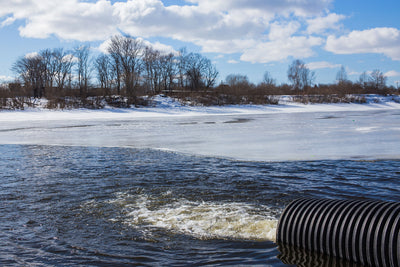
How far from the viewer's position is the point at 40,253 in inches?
163

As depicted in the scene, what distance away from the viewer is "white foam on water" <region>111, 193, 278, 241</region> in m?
4.76

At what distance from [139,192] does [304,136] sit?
31.5 feet

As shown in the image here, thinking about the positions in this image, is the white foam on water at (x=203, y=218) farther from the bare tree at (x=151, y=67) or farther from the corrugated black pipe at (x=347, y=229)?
the bare tree at (x=151, y=67)

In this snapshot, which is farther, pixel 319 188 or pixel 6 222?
pixel 319 188

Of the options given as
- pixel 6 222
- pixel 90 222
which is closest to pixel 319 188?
pixel 90 222

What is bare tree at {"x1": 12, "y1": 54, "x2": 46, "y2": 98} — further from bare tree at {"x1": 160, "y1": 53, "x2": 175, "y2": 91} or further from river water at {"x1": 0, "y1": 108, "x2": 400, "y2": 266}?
river water at {"x1": 0, "y1": 108, "x2": 400, "y2": 266}

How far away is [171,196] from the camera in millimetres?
6383

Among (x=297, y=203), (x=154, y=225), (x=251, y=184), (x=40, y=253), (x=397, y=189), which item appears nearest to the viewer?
(x=40, y=253)

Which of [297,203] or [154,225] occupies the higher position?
[297,203]

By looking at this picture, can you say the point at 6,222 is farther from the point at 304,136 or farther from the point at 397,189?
the point at 304,136

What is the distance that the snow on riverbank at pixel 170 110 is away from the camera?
35.1 metres

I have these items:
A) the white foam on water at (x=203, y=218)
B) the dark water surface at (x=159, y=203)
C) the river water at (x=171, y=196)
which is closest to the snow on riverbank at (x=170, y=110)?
the river water at (x=171, y=196)

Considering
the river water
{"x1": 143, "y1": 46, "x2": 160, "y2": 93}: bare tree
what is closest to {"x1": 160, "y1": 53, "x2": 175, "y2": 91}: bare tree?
{"x1": 143, "y1": 46, "x2": 160, "y2": 93}: bare tree

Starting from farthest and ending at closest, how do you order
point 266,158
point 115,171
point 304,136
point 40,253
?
point 304,136 → point 266,158 → point 115,171 → point 40,253
